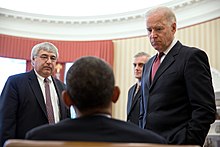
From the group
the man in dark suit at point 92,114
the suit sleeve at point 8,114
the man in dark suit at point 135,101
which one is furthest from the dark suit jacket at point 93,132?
the man in dark suit at point 135,101

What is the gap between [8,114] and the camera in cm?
264

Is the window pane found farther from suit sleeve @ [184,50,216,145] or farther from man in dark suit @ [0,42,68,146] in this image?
suit sleeve @ [184,50,216,145]

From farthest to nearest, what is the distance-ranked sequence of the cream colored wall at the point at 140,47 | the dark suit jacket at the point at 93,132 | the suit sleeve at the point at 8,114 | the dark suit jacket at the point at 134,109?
1. the cream colored wall at the point at 140,47
2. the dark suit jacket at the point at 134,109
3. the suit sleeve at the point at 8,114
4. the dark suit jacket at the point at 93,132

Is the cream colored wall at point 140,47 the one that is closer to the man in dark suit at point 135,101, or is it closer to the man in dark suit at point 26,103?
the man in dark suit at point 135,101

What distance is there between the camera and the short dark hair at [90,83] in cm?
117

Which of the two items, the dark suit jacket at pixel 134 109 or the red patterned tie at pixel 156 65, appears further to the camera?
the dark suit jacket at pixel 134 109

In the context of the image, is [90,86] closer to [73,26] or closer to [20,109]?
[20,109]

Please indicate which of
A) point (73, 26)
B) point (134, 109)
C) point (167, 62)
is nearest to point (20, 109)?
point (134, 109)

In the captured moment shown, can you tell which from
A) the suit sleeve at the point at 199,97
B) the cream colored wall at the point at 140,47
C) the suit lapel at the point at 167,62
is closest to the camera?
the suit sleeve at the point at 199,97

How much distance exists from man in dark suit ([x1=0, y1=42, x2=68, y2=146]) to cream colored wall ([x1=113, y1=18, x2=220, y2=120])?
162 inches

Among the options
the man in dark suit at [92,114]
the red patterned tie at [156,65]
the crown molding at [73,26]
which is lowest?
the man in dark suit at [92,114]

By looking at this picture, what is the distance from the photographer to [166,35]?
2.06m

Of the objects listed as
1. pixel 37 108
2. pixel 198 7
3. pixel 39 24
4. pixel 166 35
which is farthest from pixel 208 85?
pixel 39 24

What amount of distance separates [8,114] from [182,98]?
1430 mm
